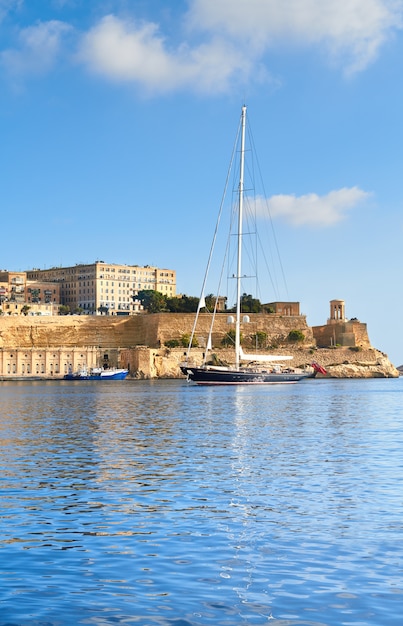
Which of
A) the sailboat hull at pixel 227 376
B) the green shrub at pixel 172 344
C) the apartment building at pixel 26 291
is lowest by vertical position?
the sailboat hull at pixel 227 376

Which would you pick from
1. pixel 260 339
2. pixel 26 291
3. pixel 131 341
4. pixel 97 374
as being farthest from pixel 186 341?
pixel 26 291

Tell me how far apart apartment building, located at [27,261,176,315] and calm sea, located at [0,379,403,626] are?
105235 millimetres

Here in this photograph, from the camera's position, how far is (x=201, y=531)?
37.5ft

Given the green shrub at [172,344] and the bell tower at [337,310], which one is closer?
the green shrub at [172,344]

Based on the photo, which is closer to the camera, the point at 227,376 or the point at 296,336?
the point at 227,376

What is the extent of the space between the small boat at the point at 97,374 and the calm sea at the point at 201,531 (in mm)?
63978

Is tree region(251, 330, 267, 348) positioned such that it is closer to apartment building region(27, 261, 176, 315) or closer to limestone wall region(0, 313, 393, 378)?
limestone wall region(0, 313, 393, 378)

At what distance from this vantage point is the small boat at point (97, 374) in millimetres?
87562

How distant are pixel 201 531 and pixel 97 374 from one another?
77.8m

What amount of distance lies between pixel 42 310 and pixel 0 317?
20165 mm

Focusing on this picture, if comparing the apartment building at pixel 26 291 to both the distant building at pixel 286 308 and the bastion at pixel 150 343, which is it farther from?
the distant building at pixel 286 308

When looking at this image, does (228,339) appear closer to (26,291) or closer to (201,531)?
(26,291)

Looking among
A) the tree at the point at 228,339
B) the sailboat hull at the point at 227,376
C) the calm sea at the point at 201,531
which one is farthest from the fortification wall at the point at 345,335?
the calm sea at the point at 201,531

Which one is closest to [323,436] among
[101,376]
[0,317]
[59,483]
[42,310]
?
[59,483]
